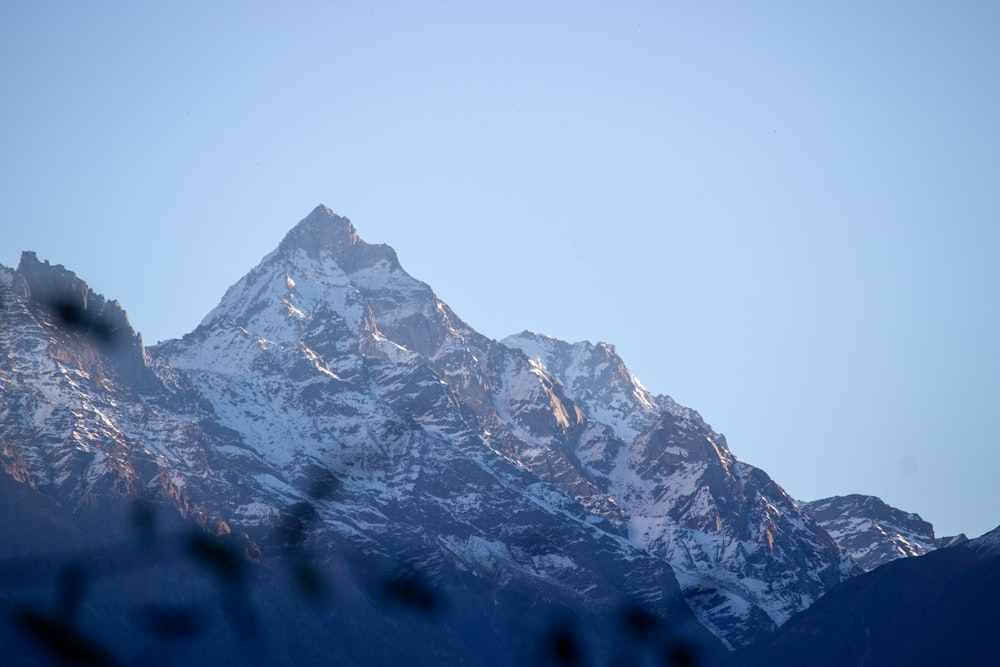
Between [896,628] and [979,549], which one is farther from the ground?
[979,549]

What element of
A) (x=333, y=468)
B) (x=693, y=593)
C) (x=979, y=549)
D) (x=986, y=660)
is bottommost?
(x=333, y=468)

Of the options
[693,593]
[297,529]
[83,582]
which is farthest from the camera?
[693,593]

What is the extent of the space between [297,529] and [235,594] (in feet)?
17.9

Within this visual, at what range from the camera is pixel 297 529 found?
23906 millimetres

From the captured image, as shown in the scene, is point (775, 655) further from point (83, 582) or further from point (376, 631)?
point (83, 582)

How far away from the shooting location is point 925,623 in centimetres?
18450

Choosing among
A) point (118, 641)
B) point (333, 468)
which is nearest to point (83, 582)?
point (333, 468)

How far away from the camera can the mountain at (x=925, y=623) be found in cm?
17575

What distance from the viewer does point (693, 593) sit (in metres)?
34.8

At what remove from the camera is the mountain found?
577 feet

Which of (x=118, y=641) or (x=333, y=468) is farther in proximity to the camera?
(x=118, y=641)

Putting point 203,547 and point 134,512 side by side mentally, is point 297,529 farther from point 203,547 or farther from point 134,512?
point 203,547

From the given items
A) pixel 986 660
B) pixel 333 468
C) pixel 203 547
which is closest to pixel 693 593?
pixel 333 468

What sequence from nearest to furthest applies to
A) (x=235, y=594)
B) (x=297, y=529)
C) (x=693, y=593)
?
(x=235, y=594) → (x=297, y=529) → (x=693, y=593)
